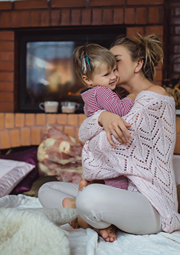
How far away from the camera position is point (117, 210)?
2.90 ft

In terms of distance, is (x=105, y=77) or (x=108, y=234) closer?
(x=108, y=234)

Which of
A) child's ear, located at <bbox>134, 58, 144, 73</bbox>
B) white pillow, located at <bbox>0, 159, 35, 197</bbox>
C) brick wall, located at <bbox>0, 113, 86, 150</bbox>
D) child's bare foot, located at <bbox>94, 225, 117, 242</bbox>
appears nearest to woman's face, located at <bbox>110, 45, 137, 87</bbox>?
child's ear, located at <bbox>134, 58, 144, 73</bbox>

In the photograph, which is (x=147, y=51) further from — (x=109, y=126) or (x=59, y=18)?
(x=59, y=18)

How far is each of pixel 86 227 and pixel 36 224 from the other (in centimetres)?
34

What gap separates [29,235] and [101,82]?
681mm

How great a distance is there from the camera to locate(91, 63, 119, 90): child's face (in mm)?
1143

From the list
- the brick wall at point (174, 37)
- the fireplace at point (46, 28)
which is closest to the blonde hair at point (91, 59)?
the fireplace at point (46, 28)

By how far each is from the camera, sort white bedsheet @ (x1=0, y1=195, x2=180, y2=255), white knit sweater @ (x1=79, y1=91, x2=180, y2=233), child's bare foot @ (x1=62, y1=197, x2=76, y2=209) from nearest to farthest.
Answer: white bedsheet @ (x1=0, y1=195, x2=180, y2=255) → white knit sweater @ (x1=79, y1=91, x2=180, y2=233) → child's bare foot @ (x1=62, y1=197, x2=76, y2=209)

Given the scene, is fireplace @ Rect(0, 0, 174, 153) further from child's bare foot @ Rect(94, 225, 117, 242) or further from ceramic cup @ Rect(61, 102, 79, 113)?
child's bare foot @ Rect(94, 225, 117, 242)

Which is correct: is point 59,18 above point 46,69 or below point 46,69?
above

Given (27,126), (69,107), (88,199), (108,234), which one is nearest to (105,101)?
(88,199)

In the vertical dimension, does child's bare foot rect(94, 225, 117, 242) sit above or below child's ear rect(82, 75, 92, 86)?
below

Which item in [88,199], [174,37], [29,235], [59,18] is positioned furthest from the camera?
[174,37]

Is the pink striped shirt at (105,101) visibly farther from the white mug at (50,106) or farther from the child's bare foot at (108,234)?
the white mug at (50,106)
